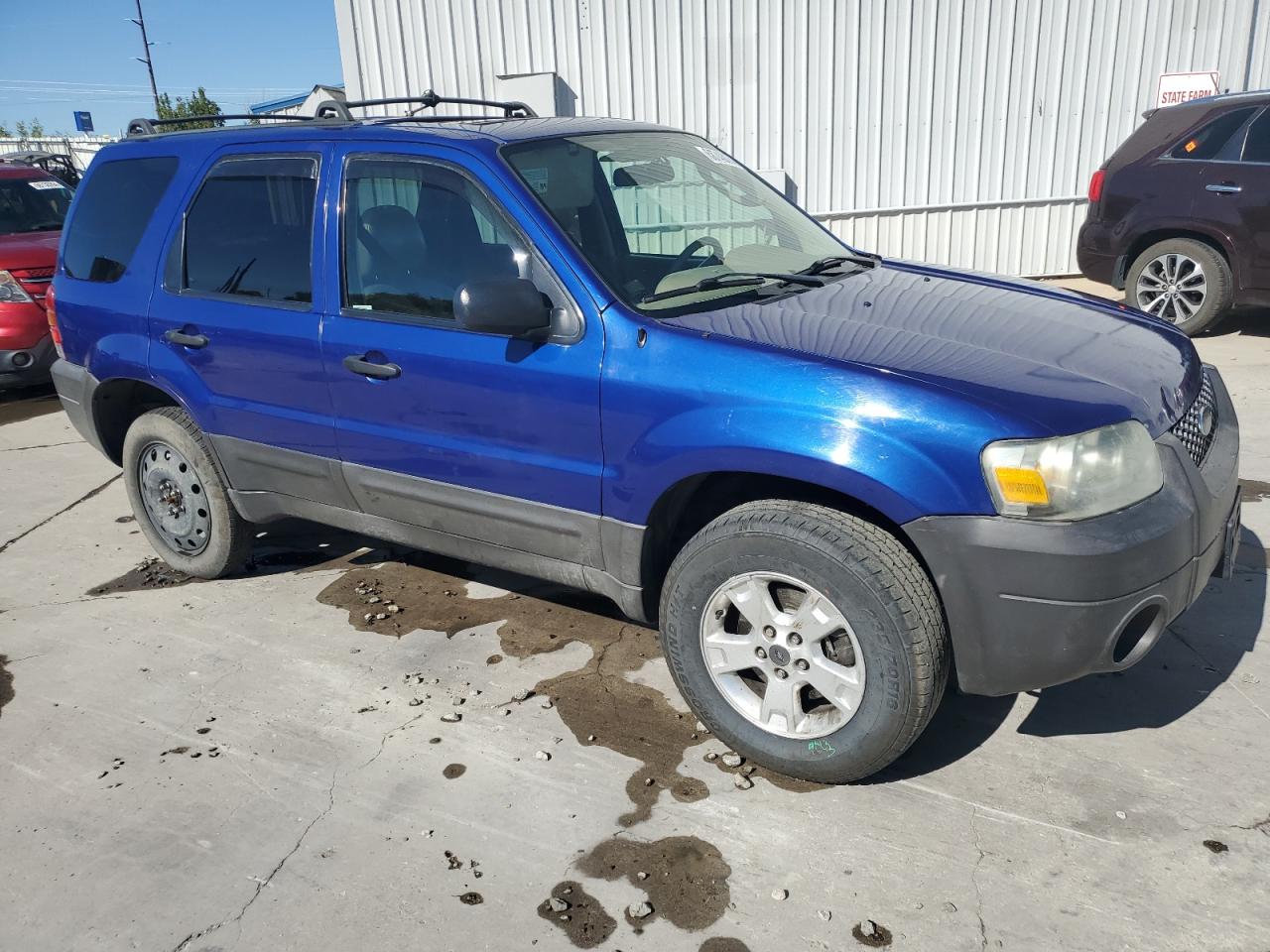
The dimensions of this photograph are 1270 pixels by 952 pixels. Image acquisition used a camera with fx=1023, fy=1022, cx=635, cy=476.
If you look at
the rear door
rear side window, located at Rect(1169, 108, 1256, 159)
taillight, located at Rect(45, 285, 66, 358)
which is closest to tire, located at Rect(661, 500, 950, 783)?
the rear door

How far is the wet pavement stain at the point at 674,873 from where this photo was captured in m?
2.51

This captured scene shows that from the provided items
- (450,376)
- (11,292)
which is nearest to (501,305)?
(450,376)

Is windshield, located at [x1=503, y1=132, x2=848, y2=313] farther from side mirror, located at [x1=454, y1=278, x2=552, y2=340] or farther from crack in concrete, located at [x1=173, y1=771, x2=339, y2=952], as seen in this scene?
crack in concrete, located at [x1=173, y1=771, x2=339, y2=952]

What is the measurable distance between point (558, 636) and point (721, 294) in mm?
1484

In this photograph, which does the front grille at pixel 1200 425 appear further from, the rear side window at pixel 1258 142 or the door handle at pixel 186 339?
the rear side window at pixel 1258 142

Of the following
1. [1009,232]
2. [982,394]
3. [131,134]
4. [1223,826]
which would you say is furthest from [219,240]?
[1009,232]

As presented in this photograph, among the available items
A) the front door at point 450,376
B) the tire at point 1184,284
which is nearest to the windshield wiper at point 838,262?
the front door at point 450,376

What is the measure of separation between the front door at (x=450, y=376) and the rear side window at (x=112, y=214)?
3.82ft

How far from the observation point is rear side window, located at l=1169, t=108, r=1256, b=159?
24.4 ft

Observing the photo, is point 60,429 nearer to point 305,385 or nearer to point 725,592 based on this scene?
point 305,385

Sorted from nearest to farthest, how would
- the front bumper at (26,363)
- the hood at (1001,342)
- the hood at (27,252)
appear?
the hood at (1001,342) < the front bumper at (26,363) < the hood at (27,252)

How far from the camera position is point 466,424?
332 cm

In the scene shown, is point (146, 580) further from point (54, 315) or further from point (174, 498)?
point (54, 315)

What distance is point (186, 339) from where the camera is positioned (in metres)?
3.98
